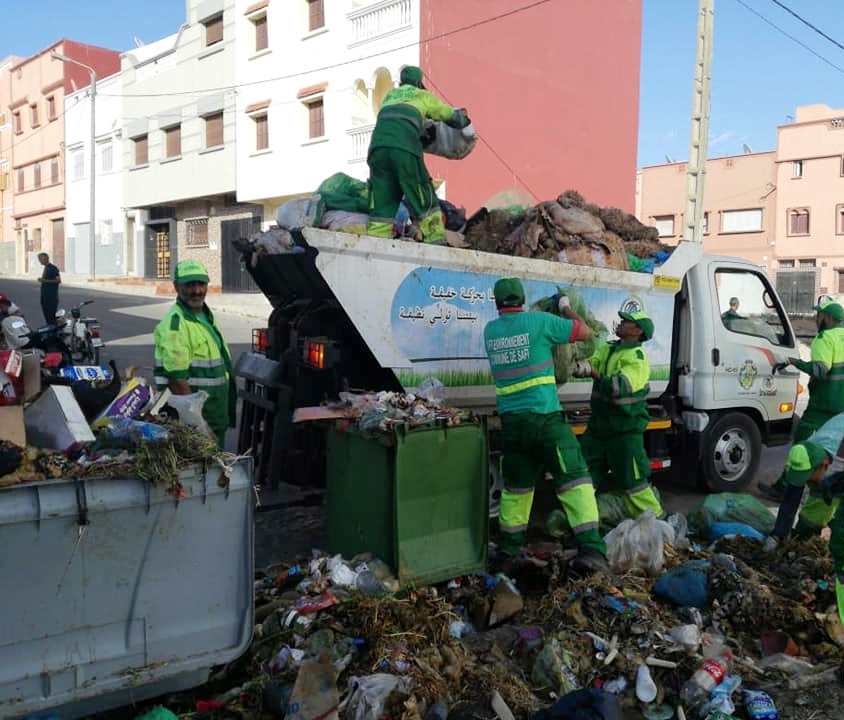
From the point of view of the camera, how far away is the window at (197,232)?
86.4 feet

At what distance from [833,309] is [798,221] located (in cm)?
3243

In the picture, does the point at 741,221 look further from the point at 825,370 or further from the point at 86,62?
the point at 825,370

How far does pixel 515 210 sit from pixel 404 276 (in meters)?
1.78

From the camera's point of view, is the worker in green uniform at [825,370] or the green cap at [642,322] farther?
the worker in green uniform at [825,370]

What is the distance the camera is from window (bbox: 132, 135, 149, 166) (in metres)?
28.4

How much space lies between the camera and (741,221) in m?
37.9

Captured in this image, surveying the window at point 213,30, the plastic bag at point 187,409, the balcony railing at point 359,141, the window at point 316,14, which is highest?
the window at point 213,30

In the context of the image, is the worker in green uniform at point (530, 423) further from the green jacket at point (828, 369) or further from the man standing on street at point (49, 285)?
the man standing on street at point (49, 285)

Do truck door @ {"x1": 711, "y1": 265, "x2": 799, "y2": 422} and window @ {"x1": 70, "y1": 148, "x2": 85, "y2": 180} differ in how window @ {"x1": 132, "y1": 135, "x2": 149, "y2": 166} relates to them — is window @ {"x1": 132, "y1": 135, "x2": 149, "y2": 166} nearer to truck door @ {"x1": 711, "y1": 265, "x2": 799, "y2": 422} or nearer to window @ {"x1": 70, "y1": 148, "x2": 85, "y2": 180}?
window @ {"x1": 70, "y1": 148, "x2": 85, "y2": 180}

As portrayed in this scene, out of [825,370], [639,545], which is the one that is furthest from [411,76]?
[825,370]

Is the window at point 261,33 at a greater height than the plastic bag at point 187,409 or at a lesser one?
greater

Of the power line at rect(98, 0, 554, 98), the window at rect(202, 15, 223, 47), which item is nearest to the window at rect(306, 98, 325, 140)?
the power line at rect(98, 0, 554, 98)

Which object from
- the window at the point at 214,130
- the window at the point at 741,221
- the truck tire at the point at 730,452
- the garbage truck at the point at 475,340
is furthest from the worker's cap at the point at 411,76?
the window at the point at 741,221

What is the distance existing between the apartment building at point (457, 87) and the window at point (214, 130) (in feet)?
4.75
